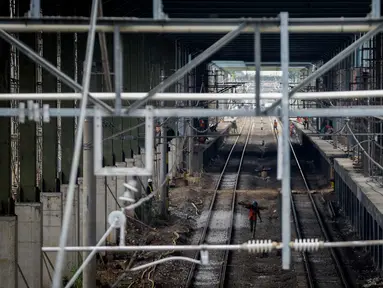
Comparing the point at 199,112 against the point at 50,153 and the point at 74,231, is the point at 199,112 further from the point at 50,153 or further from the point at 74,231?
the point at 74,231

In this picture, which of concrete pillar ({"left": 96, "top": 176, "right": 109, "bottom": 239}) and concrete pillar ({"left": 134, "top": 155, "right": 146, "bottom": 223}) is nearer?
concrete pillar ({"left": 96, "top": 176, "right": 109, "bottom": 239})

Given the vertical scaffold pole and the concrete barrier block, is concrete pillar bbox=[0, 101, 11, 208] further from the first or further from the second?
the vertical scaffold pole

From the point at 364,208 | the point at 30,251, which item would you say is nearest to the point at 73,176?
the point at 30,251

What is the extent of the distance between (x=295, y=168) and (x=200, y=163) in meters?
4.74

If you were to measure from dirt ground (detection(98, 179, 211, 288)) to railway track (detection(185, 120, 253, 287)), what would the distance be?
28 centimetres

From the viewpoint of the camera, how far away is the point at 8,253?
1198 centimetres

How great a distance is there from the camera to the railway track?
15.2 metres

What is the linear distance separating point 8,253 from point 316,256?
24.2 feet

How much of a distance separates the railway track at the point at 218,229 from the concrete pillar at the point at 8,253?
11.7 ft

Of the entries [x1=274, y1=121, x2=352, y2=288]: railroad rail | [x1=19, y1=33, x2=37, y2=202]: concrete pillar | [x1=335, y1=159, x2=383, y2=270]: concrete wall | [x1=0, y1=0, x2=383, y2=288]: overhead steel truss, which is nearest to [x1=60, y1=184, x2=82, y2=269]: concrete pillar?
[x1=19, y1=33, x2=37, y2=202]: concrete pillar

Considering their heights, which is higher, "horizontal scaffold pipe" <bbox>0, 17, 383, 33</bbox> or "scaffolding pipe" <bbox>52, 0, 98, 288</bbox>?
"horizontal scaffold pipe" <bbox>0, 17, 383, 33</bbox>

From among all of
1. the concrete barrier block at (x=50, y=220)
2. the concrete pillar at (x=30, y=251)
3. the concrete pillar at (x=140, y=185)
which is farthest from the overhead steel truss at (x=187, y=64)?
the concrete pillar at (x=140, y=185)

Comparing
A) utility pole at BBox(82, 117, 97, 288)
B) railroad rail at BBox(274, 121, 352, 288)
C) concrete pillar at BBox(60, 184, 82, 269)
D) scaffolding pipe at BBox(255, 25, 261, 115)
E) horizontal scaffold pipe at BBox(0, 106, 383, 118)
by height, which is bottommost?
railroad rail at BBox(274, 121, 352, 288)

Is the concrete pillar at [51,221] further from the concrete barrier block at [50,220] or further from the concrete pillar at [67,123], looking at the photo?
the concrete pillar at [67,123]
